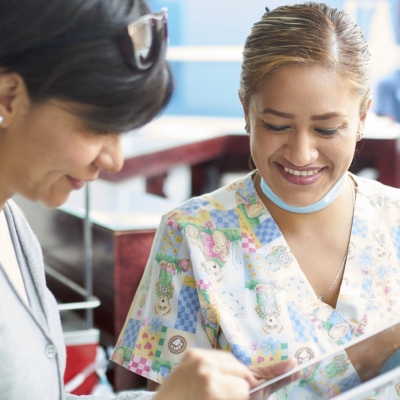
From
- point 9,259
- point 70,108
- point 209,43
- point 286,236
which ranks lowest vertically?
point 286,236

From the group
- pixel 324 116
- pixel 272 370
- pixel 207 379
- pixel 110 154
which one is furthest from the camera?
pixel 324 116

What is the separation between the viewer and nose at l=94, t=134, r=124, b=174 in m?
1.03

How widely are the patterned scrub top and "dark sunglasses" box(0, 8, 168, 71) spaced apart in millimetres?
711

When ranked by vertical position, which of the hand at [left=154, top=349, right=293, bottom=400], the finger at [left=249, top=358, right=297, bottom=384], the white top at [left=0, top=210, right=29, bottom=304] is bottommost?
the finger at [left=249, top=358, right=297, bottom=384]

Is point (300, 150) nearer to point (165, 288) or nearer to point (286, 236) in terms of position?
point (286, 236)

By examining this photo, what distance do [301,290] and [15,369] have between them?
2.57 feet

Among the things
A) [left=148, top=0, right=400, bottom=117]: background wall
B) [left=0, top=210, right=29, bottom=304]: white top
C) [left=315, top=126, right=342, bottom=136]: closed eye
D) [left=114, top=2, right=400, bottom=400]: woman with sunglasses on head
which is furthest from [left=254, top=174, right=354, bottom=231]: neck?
[left=148, top=0, right=400, bottom=117]: background wall

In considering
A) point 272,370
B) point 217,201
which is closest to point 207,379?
point 272,370

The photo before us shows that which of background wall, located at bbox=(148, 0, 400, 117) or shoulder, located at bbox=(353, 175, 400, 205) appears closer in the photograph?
shoulder, located at bbox=(353, 175, 400, 205)

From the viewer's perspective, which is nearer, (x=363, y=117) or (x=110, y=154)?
(x=110, y=154)

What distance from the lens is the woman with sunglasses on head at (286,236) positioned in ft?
5.17

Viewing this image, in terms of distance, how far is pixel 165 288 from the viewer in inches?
64.6

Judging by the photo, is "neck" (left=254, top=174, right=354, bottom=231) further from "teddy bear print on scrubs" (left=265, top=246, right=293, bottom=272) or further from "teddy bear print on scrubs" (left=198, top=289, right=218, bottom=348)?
"teddy bear print on scrubs" (left=198, top=289, right=218, bottom=348)

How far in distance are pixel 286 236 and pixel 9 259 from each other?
2.52 feet
